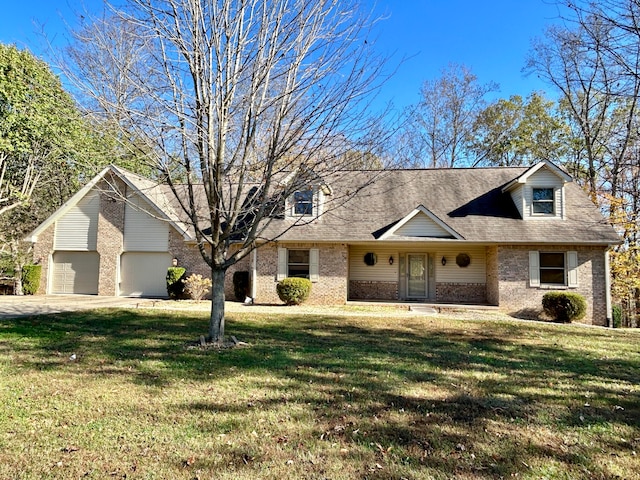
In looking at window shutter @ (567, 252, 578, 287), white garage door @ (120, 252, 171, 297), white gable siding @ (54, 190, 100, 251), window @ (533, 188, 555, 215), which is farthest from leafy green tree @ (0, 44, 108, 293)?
window shutter @ (567, 252, 578, 287)

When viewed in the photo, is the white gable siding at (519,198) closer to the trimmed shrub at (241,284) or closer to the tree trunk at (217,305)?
the trimmed shrub at (241,284)

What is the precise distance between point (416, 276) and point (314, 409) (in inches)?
512

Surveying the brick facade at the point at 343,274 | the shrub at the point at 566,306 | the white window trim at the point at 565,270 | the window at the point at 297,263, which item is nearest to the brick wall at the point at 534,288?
the brick facade at the point at 343,274

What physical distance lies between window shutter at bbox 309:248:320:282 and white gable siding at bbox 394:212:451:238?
3.18m

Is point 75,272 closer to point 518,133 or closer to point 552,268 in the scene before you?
point 552,268

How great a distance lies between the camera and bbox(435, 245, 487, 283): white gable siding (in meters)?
16.0

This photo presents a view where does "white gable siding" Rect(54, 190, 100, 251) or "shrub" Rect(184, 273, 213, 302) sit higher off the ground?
"white gable siding" Rect(54, 190, 100, 251)

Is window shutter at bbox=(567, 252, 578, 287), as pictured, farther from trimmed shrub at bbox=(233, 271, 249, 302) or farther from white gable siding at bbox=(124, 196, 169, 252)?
white gable siding at bbox=(124, 196, 169, 252)

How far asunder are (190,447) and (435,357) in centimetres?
482

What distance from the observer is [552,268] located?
14.4 metres

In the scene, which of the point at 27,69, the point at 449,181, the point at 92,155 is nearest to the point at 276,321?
the point at 92,155

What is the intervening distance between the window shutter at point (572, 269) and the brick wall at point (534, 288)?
0.46 feet

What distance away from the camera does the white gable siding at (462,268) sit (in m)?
16.0

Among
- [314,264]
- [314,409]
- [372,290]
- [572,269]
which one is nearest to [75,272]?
[314,264]
